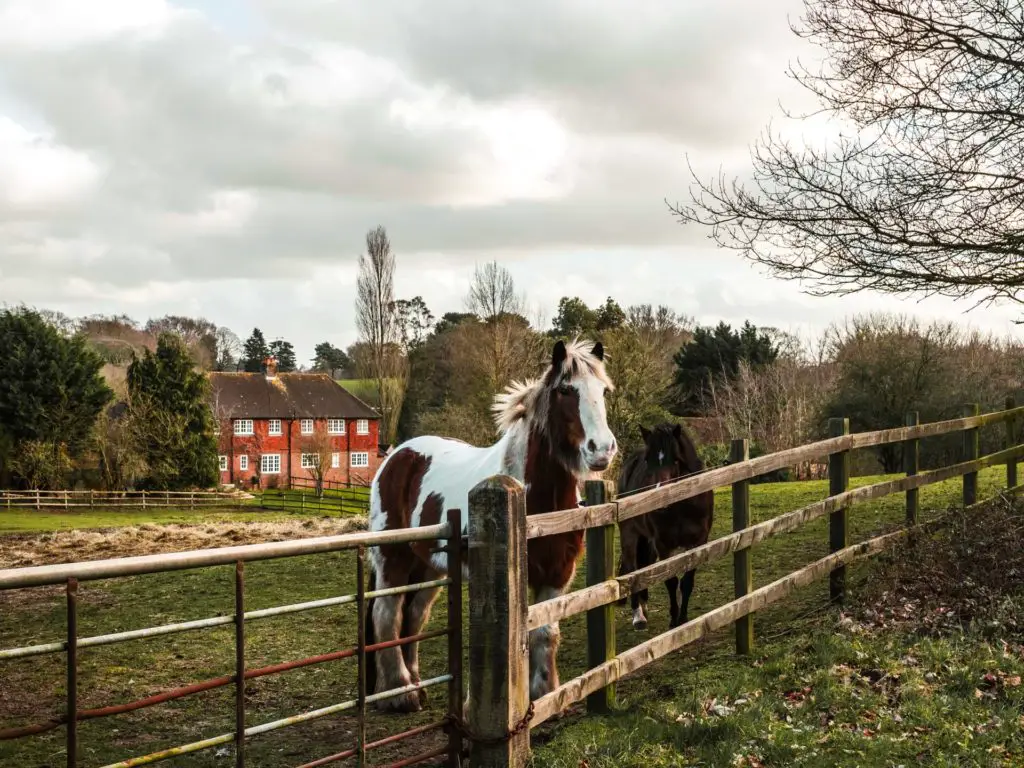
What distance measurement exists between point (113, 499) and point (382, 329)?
1826 cm

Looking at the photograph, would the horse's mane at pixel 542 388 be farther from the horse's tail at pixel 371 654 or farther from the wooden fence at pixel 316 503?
the wooden fence at pixel 316 503

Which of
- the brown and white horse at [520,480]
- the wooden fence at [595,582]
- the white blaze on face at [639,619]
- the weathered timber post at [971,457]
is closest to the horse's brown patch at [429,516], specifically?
the brown and white horse at [520,480]

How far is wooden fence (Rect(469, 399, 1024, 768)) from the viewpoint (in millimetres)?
4102

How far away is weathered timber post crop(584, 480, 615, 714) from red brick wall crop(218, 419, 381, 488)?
4666 cm

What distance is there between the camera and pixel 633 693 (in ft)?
18.3

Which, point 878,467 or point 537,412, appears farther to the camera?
point 878,467

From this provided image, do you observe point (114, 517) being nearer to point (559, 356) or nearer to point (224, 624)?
point (559, 356)

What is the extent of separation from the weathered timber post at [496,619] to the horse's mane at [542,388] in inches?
54.8

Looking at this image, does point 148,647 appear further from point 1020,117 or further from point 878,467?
point 878,467

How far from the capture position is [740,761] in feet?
14.2

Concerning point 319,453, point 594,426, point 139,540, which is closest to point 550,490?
point 594,426

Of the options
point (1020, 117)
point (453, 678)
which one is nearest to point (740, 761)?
point (453, 678)

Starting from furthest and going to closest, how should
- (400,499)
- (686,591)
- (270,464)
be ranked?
(270,464) → (686,591) → (400,499)

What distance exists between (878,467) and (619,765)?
2915 centimetres
